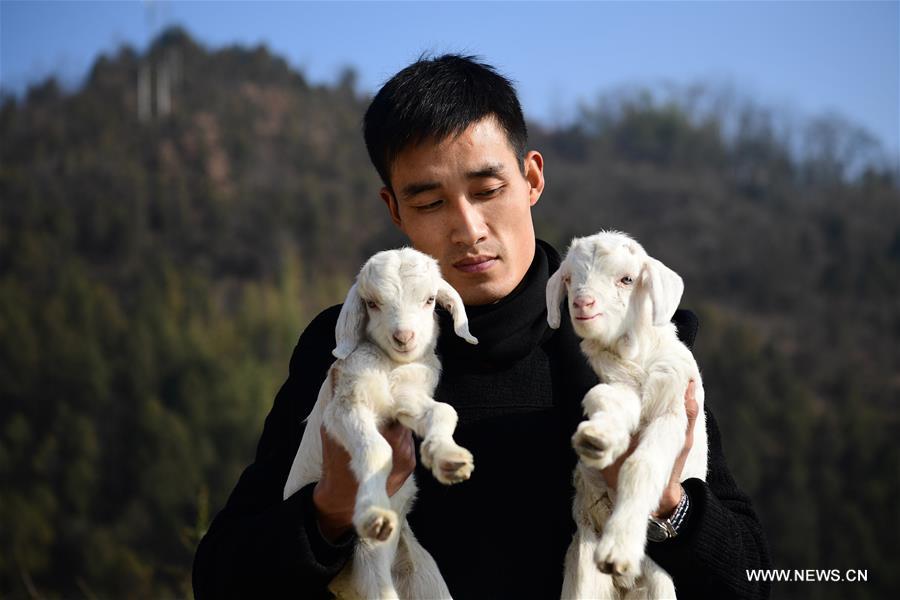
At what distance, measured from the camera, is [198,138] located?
208ft

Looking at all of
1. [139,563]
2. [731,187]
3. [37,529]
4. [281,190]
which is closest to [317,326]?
[139,563]

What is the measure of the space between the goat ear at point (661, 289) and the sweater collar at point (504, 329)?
2.00 ft

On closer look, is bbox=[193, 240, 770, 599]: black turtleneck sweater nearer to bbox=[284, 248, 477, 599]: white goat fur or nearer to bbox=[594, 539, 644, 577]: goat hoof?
bbox=[284, 248, 477, 599]: white goat fur

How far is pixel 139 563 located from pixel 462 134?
37.8m

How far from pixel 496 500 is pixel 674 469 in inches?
26.7

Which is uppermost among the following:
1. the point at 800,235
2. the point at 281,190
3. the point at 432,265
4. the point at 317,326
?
the point at 432,265

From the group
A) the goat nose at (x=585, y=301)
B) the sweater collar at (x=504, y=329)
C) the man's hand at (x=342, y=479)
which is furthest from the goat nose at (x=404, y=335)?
the goat nose at (x=585, y=301)

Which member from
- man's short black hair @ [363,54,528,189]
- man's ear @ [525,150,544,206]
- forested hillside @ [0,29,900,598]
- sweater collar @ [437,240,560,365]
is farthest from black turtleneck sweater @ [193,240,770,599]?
forested hillside @ [0,29,900,598]

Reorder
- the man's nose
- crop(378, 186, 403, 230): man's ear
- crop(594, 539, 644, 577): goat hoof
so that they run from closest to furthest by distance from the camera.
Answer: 1. crop(594, 539, 644, 577): goat hoof
2. the man's nose
3. crop(378, 186, 403, 230): man's ear

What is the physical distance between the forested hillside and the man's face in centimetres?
3192

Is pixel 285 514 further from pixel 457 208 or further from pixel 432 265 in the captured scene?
pixel 457 208

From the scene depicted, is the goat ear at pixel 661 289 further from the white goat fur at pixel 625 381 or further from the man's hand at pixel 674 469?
the man's hand at pixel 674 469

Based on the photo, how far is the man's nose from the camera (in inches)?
160

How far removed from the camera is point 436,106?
425 cm
